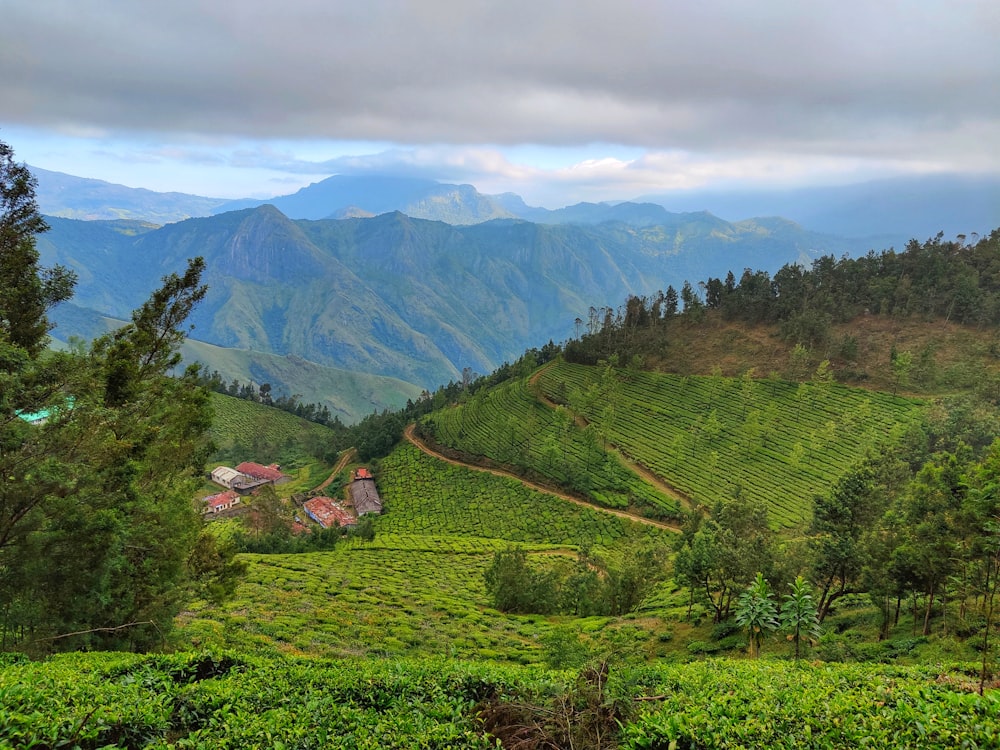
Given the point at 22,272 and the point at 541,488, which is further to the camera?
the point at 541,488

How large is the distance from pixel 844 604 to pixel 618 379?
6098cm

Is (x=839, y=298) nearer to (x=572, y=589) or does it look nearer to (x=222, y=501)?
(x=572, y=589)

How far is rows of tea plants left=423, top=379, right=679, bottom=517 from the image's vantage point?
62125mm

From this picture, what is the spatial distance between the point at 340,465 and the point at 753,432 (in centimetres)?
7114

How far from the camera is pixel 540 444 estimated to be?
73.8m

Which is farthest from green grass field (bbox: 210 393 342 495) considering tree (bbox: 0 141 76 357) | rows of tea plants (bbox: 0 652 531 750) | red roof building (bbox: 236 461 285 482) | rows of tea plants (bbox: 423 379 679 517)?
rows of tea plants (bbox: 0 652 531 750)

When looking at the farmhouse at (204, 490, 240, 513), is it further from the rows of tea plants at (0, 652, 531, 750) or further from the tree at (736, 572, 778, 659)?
the tree at (736, 572, 778, 659)

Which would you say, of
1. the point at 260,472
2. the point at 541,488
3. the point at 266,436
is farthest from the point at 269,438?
the point at 541,488

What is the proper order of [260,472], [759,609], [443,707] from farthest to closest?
1. [260,472]
2. [759,609]
3. [443,707]

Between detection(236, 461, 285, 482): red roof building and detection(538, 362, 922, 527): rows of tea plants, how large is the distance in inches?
2302

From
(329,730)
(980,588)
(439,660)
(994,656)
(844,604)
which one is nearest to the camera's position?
(329,730)

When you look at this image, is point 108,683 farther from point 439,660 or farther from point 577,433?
point 577,433

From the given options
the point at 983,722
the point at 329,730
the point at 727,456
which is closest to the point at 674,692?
the point at 983,722

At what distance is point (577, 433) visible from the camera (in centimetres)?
7456
